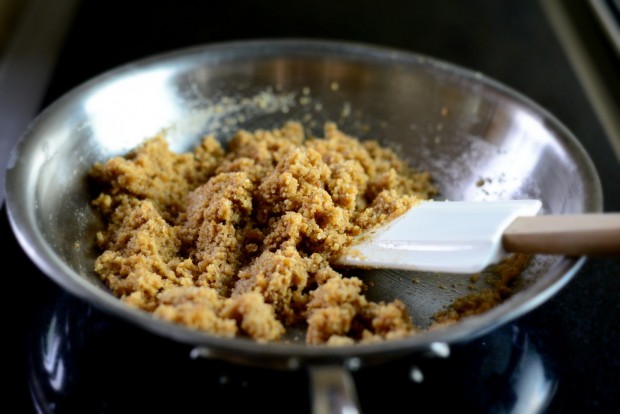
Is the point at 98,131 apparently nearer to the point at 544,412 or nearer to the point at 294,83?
the point at 294,83

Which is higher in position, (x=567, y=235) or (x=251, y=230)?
(x=567, y=235)

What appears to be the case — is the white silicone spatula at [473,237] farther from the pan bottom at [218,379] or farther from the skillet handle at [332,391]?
the skillet handle at [332,391]

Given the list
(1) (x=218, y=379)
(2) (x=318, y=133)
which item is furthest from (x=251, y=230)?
(2) (x=318, y=133)

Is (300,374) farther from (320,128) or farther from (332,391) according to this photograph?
(320,128)

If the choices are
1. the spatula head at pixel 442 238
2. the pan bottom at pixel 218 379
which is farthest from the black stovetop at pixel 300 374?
the spatula head at pixel 442 238

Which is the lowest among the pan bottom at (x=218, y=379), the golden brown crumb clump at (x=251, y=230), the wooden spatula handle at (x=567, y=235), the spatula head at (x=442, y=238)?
the pan bottom at (x=218, y=379)

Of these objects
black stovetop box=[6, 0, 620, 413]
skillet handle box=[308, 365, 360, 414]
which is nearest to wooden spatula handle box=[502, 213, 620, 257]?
black stovetop box=[6, 0, 620, 413]

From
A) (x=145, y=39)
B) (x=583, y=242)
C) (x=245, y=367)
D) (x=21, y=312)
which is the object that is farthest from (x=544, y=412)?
(x=145, y=39)

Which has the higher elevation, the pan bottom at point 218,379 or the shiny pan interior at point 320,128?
the shiny pan interior at point 320,128

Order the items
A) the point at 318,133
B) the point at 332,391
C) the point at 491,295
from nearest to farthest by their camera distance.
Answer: the point at 332,391 → the point at 491,295 → the point at 318,133
